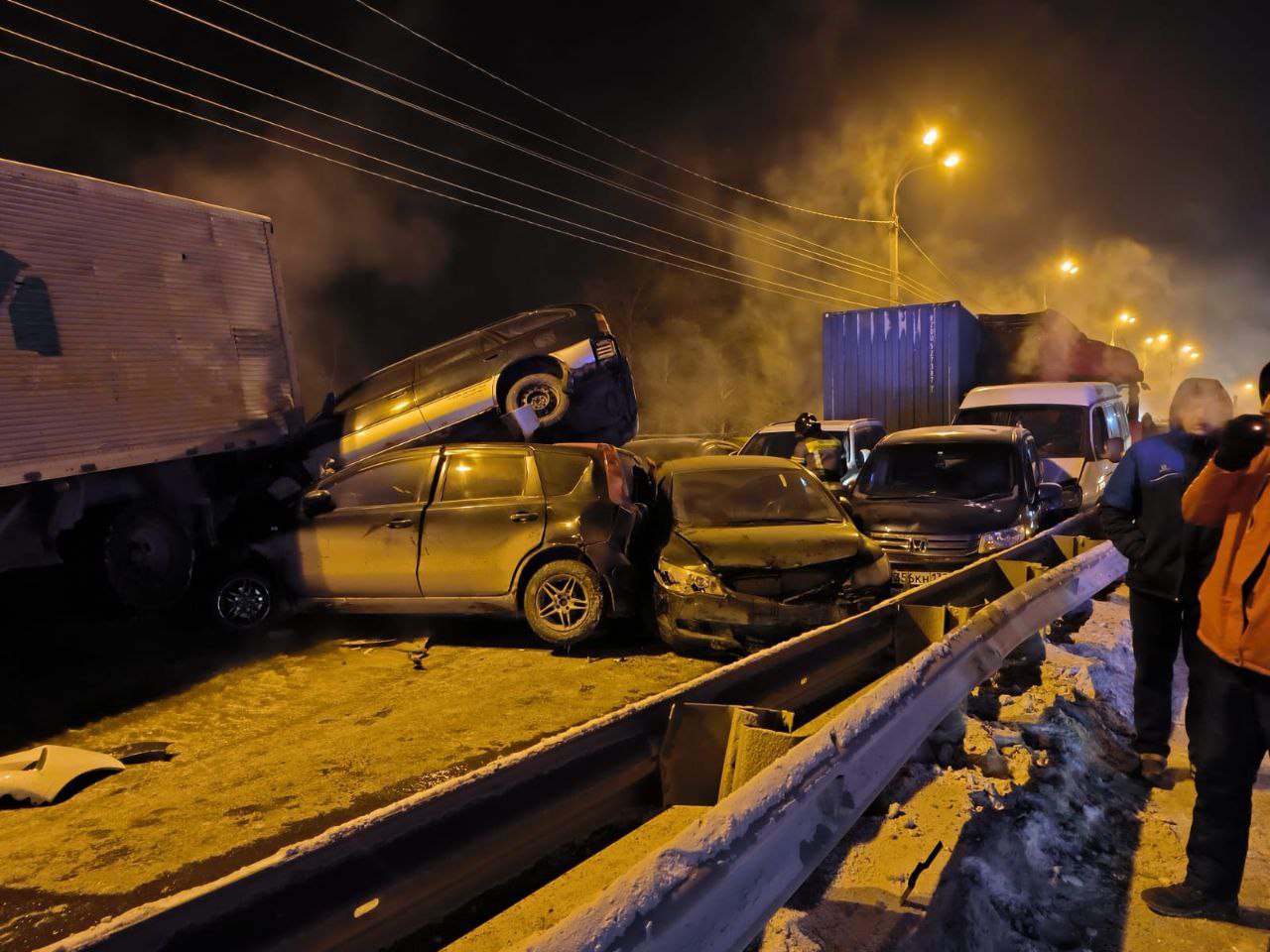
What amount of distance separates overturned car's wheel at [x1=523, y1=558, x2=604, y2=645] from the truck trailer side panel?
407cm

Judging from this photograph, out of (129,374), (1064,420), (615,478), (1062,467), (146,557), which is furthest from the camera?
(1064,420)

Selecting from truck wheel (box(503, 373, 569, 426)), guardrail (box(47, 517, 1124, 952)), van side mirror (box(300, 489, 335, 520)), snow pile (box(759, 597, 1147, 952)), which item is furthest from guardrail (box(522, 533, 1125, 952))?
truck wheel (box(503, 373, 569, 426))

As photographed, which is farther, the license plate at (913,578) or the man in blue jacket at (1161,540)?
the license plate at (913,578)

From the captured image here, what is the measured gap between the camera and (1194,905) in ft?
8.56

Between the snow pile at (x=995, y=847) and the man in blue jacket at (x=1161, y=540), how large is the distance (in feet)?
1.06

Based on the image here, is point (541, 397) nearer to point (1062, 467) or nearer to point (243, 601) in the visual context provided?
point (243, 601)

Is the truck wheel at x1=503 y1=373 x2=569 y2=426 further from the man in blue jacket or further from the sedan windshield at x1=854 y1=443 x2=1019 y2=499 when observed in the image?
the man in blue jacket

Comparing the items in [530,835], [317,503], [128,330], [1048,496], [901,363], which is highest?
[901,363]

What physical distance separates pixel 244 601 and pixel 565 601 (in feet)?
9.18

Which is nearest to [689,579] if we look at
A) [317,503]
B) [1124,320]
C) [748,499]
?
[748,499]

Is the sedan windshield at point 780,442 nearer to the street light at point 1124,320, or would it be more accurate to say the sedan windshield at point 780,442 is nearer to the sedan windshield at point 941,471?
the sedan windshield at point 941,471

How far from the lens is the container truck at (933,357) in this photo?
1255 centimetres

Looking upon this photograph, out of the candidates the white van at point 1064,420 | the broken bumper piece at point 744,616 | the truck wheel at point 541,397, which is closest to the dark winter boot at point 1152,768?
the broken bumper piece at point 744,616

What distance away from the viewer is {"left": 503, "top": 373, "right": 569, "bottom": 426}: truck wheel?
8602mm
